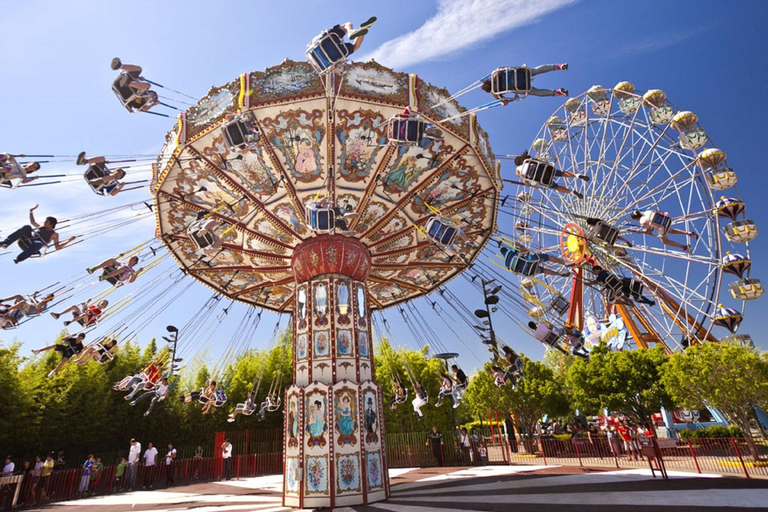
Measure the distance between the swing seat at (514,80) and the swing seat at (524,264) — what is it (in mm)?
5032

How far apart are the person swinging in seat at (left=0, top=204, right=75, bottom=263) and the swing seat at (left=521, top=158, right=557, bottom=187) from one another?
11.3 meters

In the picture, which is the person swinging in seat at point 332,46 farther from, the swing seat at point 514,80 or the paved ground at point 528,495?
the paved ground at point 528,495

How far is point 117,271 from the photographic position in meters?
12.1

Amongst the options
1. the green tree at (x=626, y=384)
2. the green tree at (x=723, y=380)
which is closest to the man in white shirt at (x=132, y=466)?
the green tree at (x=626, y=384)

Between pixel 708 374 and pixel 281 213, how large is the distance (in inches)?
664

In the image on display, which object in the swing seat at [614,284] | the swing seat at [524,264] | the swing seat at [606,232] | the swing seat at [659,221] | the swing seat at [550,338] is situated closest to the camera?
the swing seat at [606,232]

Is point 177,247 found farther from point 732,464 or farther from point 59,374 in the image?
point 732,464

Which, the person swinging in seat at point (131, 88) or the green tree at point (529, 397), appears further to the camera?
the green tree at point (529, 397)

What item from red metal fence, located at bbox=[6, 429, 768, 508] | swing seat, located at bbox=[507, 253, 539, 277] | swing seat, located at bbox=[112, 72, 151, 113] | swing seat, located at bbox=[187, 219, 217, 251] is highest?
swing seat, located at bbox=[112, 72, 151, 113]

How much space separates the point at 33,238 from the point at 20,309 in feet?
8.63

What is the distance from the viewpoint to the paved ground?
308 inches

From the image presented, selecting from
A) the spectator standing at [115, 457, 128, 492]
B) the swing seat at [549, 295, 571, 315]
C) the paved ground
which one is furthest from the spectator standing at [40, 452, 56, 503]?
the swing seat at [549, 295, 571, 315]

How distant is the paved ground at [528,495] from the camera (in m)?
7.82

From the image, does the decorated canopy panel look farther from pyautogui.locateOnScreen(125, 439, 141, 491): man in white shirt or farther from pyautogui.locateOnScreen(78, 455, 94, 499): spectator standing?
pyautogui.locateOnScreen(78, 455, 94, 499): spectator standing
